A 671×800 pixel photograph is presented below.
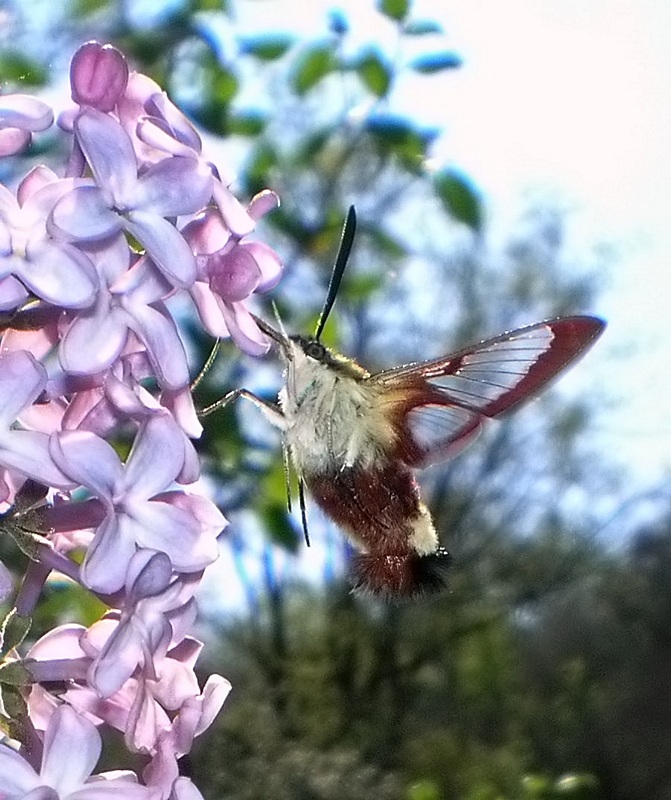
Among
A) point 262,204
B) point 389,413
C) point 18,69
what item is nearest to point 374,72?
point 18,69

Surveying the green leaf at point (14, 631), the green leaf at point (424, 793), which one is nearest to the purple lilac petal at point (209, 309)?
the green leaf at point (14, 631)

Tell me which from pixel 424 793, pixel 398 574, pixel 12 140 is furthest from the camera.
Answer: pixel 424 793

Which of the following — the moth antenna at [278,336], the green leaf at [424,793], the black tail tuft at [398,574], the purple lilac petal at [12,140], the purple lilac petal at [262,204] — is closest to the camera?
the purple lilac petal at [12,140]

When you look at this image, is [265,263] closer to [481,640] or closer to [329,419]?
[329,419]

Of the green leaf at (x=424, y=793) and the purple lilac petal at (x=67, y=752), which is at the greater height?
the purple lilac petal at (x=67, y=752)

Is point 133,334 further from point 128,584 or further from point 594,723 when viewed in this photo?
point 594,723

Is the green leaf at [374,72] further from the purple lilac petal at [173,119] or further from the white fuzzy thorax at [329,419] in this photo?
the purple lilac petal at [173,119]
